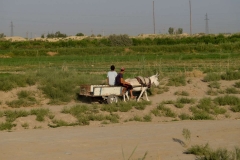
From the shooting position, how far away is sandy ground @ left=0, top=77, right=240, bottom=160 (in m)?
12.5

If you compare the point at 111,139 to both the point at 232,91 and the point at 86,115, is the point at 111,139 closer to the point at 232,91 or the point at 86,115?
the point at 86,115

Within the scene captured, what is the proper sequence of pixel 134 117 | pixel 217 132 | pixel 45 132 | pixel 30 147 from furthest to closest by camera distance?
1. pixel 134 117
2. pixel 45 132
3. pixel 217 132
4. pixel 30 147

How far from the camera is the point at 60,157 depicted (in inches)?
480

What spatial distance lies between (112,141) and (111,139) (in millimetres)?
338

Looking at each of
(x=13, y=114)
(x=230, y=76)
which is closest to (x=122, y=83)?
(x=13, y=114)

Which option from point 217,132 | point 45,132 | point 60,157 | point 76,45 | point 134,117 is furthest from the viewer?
point 76,45

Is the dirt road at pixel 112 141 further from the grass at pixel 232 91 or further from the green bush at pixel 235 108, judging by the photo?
the grass at pixel 232 91

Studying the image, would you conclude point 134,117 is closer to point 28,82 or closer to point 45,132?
point 45,132

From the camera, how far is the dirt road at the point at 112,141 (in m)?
12.4

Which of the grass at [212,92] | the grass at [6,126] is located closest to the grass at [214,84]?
the grass at [212,92]

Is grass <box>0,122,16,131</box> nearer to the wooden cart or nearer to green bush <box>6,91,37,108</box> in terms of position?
the wooden cart

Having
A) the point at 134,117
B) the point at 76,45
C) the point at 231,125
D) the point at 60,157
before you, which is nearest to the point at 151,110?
the point at 134,117

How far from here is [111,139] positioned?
48.0ft

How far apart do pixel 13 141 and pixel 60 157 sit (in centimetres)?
280
